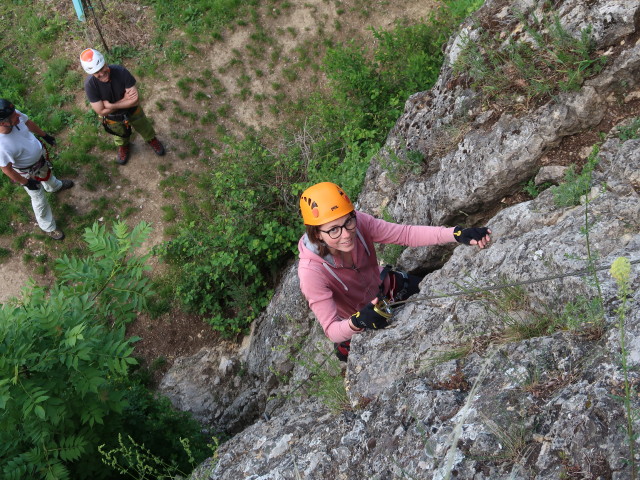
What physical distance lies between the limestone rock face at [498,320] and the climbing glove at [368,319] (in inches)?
7.5

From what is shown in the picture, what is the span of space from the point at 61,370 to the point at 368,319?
2.35 m

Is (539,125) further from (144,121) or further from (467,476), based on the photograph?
(144,121)

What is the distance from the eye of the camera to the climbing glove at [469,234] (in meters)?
4.22

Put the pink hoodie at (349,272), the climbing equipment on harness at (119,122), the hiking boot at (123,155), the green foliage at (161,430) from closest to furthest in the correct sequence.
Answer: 1. the pink hoodie at (349,272)
2. the green foliage at (161,430)
3. the climbing equipment on harness at (119,122)
4. the hiking boot at (123,155)

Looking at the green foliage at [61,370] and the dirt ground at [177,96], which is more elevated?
the green foliage at [61,370]

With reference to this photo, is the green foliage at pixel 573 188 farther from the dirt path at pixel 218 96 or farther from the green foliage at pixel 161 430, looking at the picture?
the dirt path at pixel 218 96

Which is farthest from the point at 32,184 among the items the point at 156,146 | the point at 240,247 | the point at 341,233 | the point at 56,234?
the point at 341,233

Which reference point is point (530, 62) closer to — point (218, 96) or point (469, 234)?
point (469, 234)

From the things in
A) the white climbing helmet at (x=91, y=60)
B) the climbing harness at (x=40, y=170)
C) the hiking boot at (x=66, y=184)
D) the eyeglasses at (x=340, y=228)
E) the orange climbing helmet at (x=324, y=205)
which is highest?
the white climbing helmet at (x=91, y=60)

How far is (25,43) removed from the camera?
12.2 metres

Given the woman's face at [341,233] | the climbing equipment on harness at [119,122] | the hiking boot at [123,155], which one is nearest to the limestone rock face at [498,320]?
the woman's face at [341,233]

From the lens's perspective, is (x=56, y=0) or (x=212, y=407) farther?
(x=56, y=0)

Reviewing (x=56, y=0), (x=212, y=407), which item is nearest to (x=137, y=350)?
(x=212, y=407)

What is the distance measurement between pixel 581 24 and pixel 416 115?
210cm
